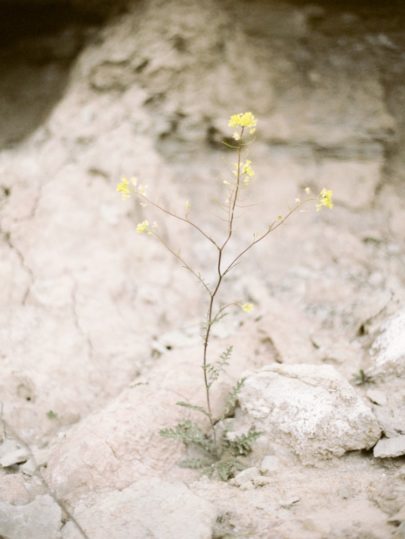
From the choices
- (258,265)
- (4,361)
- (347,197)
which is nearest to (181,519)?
(4,361)

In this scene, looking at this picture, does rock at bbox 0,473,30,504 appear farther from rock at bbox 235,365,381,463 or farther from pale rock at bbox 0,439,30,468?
rock at bbox 235,365,381,463

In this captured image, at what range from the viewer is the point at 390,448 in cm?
196

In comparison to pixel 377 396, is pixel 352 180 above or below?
above

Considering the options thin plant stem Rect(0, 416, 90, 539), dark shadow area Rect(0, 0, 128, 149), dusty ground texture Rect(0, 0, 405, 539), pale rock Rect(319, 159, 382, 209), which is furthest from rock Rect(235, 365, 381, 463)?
dark shadow area Rect(0, 0, 128, 149)

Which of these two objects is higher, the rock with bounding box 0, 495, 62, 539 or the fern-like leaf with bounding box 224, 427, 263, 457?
the fern-like leaf with bounding box 224, 427, 263, 457

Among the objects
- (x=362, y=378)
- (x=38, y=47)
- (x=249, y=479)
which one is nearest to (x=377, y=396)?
(x=362, y=378)

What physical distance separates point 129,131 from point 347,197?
151 centimetres

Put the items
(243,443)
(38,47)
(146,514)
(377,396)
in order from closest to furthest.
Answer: (146,514) → (243,443) → (377,396) → (38,47)

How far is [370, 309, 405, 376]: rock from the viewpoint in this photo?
2.28m

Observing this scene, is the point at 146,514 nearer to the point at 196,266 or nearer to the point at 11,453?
the point at 11,453

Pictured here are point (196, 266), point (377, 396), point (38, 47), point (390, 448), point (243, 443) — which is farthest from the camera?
point (38, 47)

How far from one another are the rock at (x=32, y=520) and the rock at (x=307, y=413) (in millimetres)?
809

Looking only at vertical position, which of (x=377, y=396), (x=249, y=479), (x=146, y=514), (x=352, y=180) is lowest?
(x=146, y=514)

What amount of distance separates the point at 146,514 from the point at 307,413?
29.3 inches
